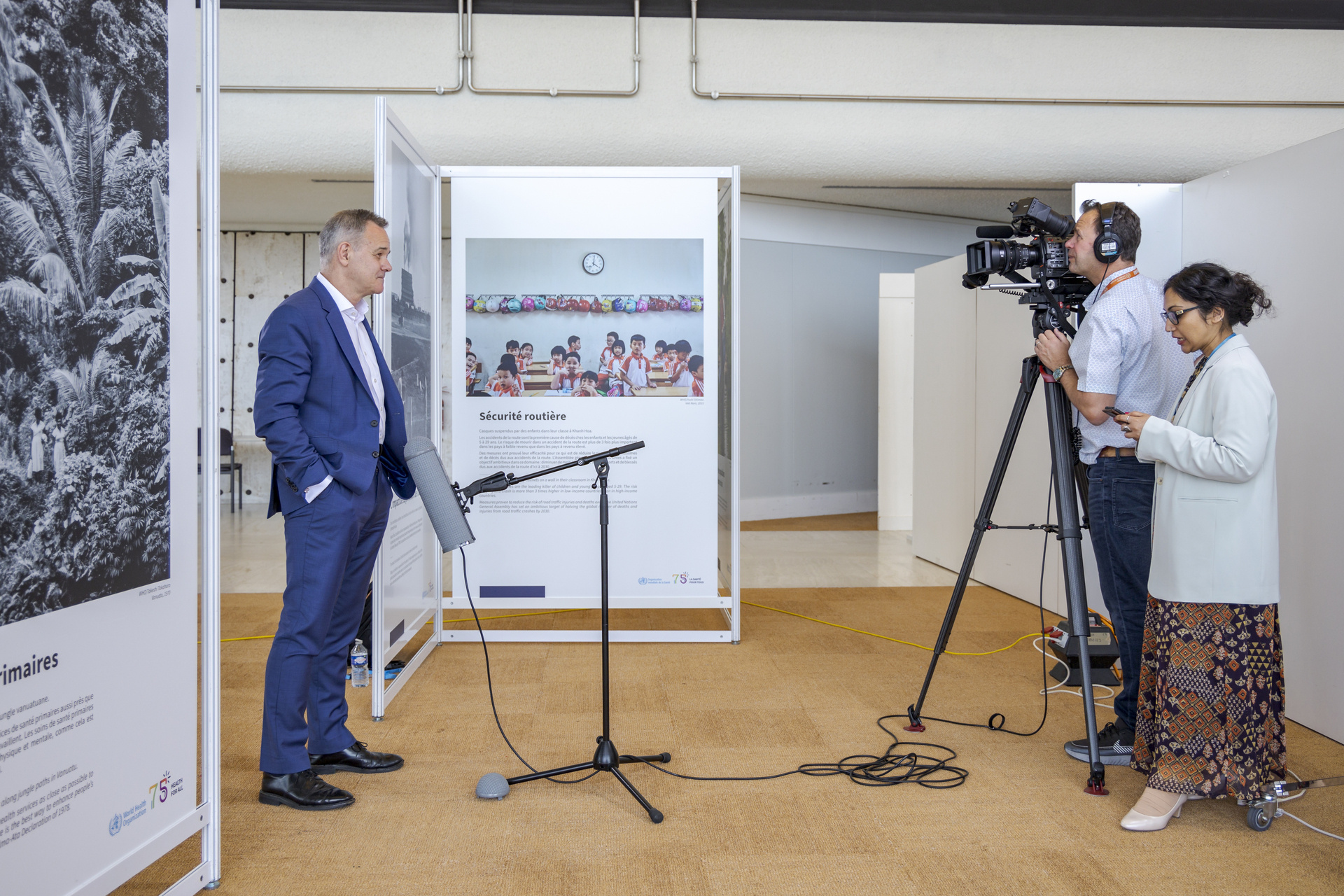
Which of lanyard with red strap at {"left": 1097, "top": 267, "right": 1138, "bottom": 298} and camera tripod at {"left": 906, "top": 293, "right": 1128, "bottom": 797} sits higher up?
lanyard with red strap at {"left": 1097, "top": 267, "right": 1138, "bottom": 298}

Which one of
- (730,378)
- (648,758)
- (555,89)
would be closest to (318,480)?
(648,758)

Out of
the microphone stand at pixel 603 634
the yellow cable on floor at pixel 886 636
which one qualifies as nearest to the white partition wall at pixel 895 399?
the yellow cable on floor at pixel 886 636

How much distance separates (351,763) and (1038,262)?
2615 mm

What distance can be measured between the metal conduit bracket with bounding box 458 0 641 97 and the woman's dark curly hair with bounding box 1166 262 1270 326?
11.0 feet

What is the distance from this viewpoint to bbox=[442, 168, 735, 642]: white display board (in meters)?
4.09

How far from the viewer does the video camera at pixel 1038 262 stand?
2.67 meters

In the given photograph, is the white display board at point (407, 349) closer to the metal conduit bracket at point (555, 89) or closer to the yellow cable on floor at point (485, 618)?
the yellow cable on floor at point (485, 618)

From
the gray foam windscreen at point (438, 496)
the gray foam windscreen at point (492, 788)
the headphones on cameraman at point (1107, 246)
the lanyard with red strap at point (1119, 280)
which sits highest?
the headphones on cameraman at point (1107, 246)

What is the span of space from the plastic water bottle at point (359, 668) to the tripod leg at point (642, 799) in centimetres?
152

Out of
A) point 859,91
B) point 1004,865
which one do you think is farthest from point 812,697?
point 859,91

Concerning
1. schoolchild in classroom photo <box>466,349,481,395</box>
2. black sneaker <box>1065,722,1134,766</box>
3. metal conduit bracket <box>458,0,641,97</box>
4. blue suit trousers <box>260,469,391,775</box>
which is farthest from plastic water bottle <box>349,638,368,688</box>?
metal conduit bracket <box>458,0,641,97</box>

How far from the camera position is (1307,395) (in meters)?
3.11

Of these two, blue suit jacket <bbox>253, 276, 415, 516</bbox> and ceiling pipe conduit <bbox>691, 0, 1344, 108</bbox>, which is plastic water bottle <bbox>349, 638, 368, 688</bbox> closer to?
blue suit jacket <bbox>253, 276, 415, 516</bbox>

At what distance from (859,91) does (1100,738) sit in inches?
142
